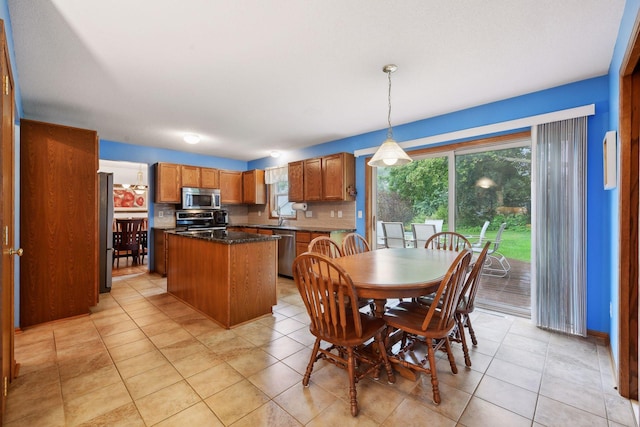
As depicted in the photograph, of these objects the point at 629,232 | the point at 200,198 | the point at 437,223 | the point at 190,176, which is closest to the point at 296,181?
the point at 200,198

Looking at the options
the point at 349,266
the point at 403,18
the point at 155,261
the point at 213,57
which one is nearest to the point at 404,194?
the point at 349,266

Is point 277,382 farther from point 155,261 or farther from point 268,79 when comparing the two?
point 155,261

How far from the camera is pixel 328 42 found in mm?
2070

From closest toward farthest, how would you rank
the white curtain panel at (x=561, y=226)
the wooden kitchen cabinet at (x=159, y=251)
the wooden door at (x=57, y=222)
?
the white curtain panel at (x=561, y=226), the wooden door at (x=57, y=222), the wooden kitchen cabinet at (x=159, y=251)

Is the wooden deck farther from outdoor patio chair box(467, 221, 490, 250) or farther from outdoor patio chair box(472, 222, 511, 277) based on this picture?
outdoor patio chair box(467, 221, 490, 250)

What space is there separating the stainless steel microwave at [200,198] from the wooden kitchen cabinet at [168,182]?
5.1 inches

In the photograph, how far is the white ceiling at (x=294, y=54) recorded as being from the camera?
5.77ft

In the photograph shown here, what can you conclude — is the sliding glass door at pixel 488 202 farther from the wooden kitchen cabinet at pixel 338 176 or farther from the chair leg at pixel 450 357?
the chair leg at pixel 450 357

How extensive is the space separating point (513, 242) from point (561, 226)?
0.65m

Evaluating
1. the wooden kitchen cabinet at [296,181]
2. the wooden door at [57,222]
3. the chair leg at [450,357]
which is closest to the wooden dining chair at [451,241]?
the chair leg at [450,357]

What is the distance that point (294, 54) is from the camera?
2.23 meters

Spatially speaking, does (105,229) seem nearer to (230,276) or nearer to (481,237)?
(230,276)

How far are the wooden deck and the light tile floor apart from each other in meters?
Result: 0.39

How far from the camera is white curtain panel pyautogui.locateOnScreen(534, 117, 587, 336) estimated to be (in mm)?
2594
